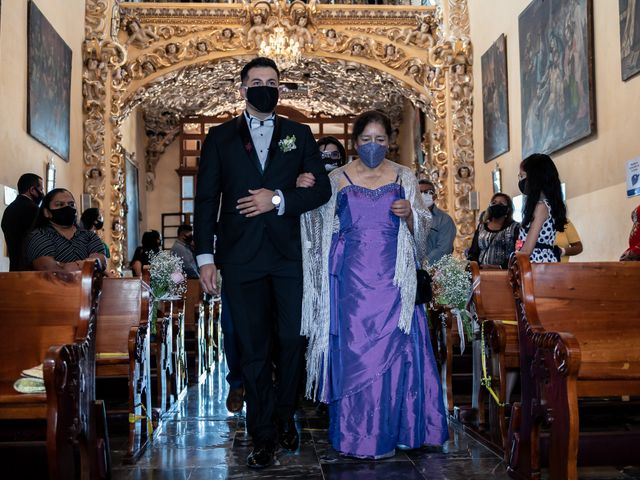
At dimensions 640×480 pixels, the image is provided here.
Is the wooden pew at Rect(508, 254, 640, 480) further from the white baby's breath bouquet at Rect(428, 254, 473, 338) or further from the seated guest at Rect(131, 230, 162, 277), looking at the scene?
the seated guest at Rect(131, 230, 162, 277)

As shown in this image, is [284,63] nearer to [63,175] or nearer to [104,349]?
[63,175]

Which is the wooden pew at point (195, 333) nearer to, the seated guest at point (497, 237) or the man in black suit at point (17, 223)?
the man in black suit at point (17, 223)

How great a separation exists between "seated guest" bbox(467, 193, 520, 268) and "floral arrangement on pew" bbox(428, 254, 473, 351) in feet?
4.15

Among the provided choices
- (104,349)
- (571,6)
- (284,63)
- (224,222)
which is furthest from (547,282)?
(284,63)

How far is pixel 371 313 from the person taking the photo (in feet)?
12.8

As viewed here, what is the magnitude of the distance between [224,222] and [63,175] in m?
7.00

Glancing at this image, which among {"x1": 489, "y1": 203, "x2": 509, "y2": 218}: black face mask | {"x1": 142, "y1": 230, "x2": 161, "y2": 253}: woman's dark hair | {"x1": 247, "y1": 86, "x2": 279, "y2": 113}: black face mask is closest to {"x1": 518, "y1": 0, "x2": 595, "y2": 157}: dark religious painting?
{"x1": 489, "y1": 203, "x2": 509, "y2": 218}: black face mask

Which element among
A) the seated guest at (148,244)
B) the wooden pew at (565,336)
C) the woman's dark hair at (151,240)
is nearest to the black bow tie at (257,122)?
the wooden pew at (565,336)

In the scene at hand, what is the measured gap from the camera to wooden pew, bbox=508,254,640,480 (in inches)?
121

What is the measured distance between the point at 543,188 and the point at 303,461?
2325 millimetres

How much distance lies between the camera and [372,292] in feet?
12.9

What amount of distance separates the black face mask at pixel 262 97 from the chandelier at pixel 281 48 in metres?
8.48

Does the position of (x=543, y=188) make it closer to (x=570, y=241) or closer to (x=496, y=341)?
(x=496, y=341)

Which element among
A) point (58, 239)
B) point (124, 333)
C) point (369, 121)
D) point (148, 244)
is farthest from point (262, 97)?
point (148, 244)
